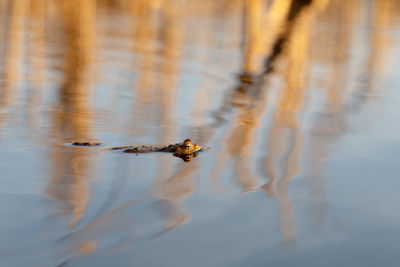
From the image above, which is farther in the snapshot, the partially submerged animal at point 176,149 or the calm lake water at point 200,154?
the partially submerged animal at point 176,149

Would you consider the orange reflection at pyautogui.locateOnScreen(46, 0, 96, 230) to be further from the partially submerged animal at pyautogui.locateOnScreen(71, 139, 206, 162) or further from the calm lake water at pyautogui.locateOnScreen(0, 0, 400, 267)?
the partially submerged animal at pyautogui.locateOnScreen(71, 139, 206, 162)

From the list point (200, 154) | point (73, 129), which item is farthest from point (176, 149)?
point (73, 129)

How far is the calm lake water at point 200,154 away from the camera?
2928 millimetres

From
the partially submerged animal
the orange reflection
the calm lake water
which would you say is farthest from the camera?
the partially submerged animal

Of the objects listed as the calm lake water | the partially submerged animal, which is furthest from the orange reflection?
the partially submerged animal

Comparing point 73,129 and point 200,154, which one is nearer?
point 200,154

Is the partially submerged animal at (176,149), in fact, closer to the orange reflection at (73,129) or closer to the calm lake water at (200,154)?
the calm lake water at (200,154)

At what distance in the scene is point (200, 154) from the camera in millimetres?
4387

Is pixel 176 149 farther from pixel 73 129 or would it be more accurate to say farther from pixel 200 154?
pixel 73 129

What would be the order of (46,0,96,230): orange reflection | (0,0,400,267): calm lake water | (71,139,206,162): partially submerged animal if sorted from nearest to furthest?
(0,0,400,267): calm lake water → (46,0,96,230): orange reflection → (71,139,206,162): partially submerged animal

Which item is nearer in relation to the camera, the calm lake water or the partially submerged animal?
the calm lake water

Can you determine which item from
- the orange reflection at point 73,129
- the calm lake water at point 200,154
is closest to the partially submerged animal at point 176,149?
the calm lake water at point 200,154

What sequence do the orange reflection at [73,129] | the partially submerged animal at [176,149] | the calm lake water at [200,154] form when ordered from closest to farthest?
the calm lake water at [200,154]
the orange reflection at [73,129]
the partially submerged animal at [176,149]

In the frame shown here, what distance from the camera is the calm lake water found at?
293cm
